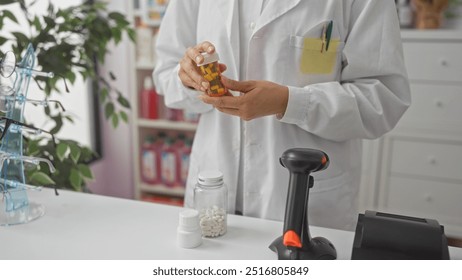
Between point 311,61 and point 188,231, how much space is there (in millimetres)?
536

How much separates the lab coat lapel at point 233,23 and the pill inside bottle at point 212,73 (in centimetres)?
18

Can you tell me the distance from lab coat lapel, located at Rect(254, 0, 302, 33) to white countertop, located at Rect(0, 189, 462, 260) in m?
0.49

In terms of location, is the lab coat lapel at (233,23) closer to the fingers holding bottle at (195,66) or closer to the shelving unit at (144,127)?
the fingers holding bottle at (195,66)

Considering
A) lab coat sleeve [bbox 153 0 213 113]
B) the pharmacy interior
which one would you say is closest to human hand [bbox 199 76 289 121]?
the pharmacy interior

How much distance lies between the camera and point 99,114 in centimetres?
302

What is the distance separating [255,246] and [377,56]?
55 cm

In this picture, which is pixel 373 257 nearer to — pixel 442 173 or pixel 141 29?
pixel 442 173

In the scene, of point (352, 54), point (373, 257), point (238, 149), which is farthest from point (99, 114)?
point (373, 257)

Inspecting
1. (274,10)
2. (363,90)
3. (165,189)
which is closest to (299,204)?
(363,90)

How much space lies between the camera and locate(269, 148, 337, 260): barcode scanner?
0.84 metres

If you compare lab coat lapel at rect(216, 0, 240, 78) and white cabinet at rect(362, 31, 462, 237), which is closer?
lab coat lapel at rect(216, 0, 240, 78)

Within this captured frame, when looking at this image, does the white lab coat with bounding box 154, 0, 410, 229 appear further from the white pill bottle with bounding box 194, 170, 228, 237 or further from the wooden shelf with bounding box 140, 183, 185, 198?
the wooden shelf with bounding box 140, 183, 185, 198

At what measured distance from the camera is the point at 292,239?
2.80 ft
